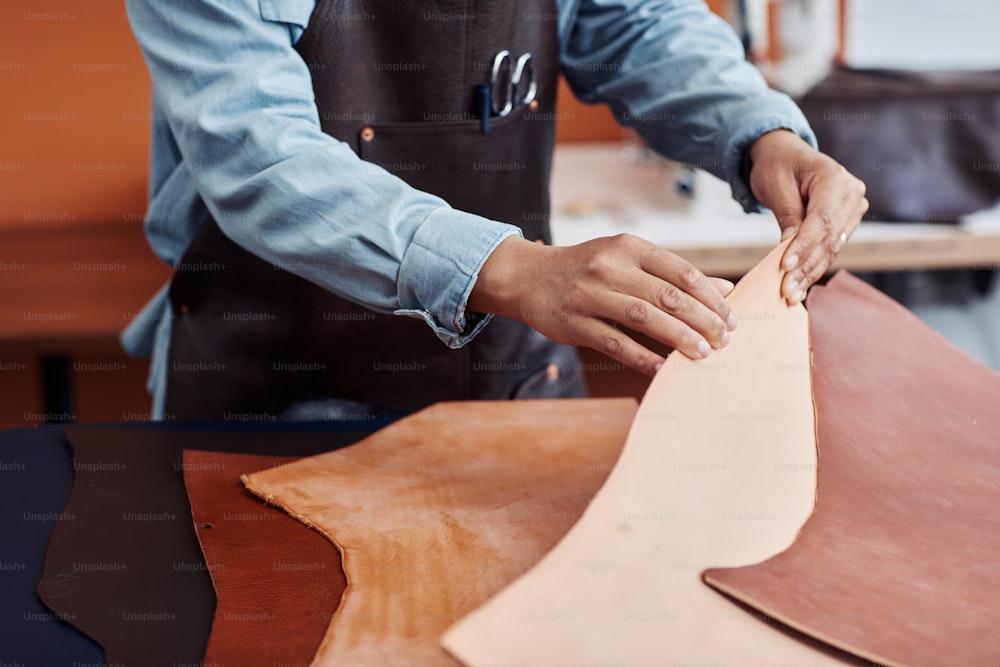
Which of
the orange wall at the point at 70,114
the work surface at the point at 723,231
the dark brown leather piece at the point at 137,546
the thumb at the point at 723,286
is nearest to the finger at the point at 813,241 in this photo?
the thumb at the point at 723,286

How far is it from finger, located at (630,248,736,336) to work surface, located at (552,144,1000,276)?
41.9 inches

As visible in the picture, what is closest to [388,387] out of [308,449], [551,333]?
[308,449]

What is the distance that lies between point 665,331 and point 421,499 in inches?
11.2

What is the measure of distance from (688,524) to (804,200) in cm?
53

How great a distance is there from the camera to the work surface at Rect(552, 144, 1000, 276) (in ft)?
6.23

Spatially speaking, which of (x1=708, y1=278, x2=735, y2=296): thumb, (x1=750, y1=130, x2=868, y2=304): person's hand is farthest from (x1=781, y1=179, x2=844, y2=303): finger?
(x1=708, y1=278, x2=735, y2=296): thumb

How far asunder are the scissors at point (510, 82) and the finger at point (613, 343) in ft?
1.61

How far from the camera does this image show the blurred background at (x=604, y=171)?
1979 mm

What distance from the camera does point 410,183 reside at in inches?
47.2

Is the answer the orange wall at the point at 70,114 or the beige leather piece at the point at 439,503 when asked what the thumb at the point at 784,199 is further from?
the orange wall at the point at 70,114

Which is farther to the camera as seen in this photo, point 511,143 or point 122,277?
point 122,277

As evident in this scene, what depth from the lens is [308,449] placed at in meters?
1.07

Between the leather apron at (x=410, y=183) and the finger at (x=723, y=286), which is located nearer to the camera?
the finger at (x=723, y=286)

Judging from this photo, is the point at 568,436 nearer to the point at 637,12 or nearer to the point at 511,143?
the point at 511,143
